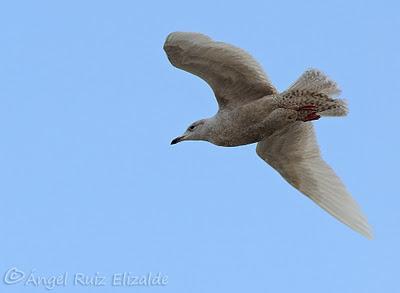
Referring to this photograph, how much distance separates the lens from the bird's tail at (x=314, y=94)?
13406 mm

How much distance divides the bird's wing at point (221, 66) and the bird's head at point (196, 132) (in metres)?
0.50

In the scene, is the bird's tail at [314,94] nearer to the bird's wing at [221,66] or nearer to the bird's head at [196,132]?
the bird's wing at [221,66]

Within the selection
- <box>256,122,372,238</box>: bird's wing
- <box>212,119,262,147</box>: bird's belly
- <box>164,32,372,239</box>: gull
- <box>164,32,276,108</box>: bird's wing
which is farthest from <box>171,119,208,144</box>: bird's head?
<box>256,122,372,238</box>: bird's wing

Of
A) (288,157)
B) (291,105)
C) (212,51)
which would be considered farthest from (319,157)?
(212,51)

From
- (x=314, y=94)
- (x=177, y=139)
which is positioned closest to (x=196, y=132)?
(x=177, y=139)

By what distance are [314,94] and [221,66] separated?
1401 mm

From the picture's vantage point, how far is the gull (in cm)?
1327

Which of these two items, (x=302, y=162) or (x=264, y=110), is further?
(x=302, y=162)

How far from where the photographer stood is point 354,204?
14.1 metres

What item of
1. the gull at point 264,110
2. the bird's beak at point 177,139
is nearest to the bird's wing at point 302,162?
the gull at point 264,110

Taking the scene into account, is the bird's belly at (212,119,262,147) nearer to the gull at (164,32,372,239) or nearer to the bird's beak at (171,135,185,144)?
the gull at (164,32,372,239)

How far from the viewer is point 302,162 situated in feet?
48.4

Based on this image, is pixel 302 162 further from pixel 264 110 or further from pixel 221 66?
pixel 221 66

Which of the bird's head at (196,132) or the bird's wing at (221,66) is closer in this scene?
the bird's wing at (221,66)
